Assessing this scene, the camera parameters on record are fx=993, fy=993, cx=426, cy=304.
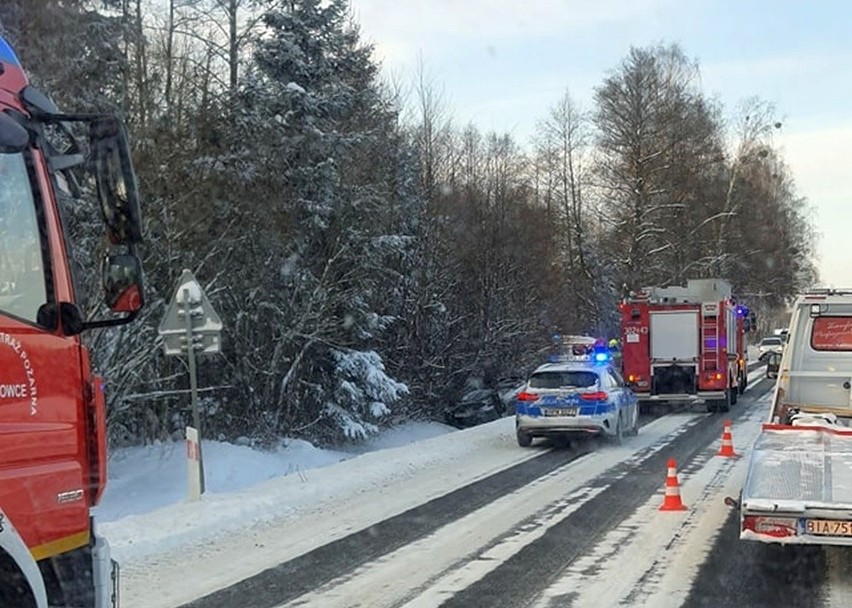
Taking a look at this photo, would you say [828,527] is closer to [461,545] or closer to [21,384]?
[461,545]

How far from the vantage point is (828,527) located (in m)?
7.65

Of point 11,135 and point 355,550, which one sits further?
point 355,550

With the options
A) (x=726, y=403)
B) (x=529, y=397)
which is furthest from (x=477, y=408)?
(x=529, y=397)

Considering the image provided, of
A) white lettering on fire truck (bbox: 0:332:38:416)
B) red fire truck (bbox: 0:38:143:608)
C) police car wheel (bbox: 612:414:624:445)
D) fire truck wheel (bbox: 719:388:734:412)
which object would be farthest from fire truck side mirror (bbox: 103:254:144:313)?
fire truck wheel (bbox: 719:388:734:412)

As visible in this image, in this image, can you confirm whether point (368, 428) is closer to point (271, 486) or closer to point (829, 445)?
point (271, 486)

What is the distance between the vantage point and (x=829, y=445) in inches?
337

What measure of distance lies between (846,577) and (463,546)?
10.8 feet

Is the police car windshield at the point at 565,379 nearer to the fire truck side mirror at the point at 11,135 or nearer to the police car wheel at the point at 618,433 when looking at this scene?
the police car wheel at the point at 618,433

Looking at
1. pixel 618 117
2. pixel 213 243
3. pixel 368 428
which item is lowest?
pixel 368 428

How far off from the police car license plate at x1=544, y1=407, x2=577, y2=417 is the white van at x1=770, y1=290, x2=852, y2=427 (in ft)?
18.9

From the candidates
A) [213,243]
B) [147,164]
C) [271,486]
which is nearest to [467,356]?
[213,243]

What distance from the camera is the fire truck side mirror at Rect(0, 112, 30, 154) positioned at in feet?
12.4

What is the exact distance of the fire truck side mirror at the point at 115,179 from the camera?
406 centimetres

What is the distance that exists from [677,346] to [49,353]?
2333 cm
